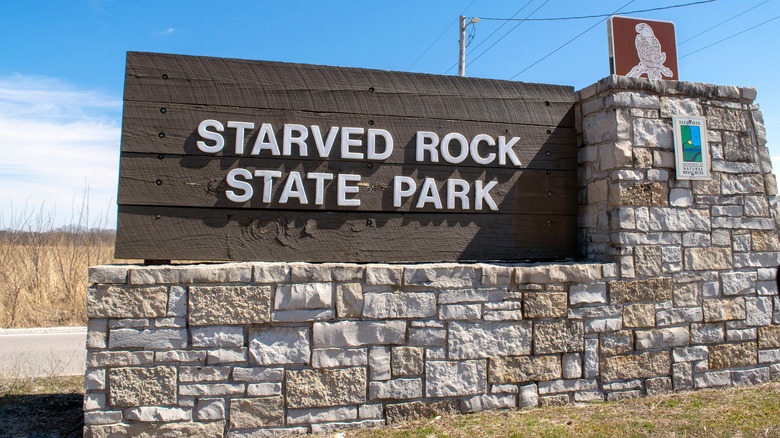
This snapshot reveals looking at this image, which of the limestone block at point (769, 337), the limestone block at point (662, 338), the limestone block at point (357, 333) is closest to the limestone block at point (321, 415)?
the limestone block at point (357, 333)

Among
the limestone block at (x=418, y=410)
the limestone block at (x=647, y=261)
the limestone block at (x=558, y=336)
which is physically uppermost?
the limestone block at (x=647, y=261)

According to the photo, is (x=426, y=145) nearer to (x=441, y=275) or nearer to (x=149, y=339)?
(x=441, y=275)

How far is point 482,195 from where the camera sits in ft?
13.2

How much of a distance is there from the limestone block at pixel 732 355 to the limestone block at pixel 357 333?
9.01 ft

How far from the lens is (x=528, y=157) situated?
420cm

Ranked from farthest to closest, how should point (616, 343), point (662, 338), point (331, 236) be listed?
point (662, 338) → point (616, 343) → point (331, 236)

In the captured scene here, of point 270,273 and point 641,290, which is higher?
point 270,273

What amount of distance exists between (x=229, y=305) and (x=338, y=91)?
1.77 metres

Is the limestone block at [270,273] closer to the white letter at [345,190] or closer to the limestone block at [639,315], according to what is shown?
the white letter at [345,190]

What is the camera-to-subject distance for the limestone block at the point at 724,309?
4.20m

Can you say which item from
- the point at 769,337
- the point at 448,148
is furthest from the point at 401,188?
the point at 769,337

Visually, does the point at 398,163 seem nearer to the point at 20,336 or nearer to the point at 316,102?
the point at 316,102

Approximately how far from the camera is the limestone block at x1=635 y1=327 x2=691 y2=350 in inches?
158

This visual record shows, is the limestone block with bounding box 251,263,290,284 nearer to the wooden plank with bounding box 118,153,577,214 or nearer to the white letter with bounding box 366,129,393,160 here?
the wooden plank with bounding box 118,153,577,214
